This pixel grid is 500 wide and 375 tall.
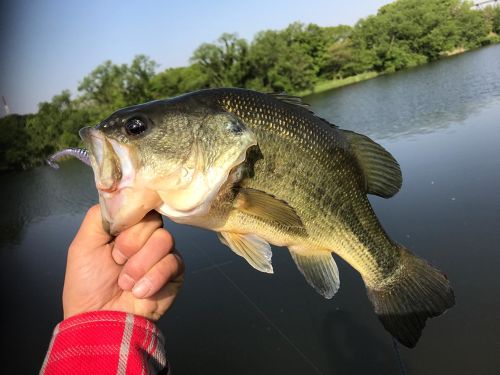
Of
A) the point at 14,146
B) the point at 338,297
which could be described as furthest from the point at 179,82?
the point at 338,297

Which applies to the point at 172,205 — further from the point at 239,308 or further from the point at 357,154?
the point at 239,308

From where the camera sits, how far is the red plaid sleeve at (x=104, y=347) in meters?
1.58

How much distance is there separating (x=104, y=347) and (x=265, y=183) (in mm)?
1003

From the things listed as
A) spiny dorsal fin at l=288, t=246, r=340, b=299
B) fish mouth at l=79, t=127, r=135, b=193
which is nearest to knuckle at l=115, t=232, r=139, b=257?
fish mouth at l=79, t=127, r=135, b=193

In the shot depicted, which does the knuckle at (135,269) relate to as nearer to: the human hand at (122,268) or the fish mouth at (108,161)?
the human hand at (122,268)

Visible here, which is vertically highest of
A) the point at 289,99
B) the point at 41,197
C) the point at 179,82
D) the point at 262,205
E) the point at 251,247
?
the point at 289,99

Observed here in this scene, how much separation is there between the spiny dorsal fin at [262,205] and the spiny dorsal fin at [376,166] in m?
0.57

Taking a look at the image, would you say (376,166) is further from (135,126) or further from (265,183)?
(135,126)

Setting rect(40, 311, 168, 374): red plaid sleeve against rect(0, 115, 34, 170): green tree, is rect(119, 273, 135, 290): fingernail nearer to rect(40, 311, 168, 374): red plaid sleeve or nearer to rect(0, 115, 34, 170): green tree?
rect(40, 311, 168, 374): red plaid sleeve

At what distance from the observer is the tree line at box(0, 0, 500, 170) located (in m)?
33.8

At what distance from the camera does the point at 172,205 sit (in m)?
1.58

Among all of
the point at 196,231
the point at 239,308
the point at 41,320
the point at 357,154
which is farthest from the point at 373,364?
the point at 41,320

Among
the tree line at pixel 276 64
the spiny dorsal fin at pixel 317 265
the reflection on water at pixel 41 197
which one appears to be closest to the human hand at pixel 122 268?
the spiny dorsal fin at pixel 317 265

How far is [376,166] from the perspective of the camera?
2059mm
